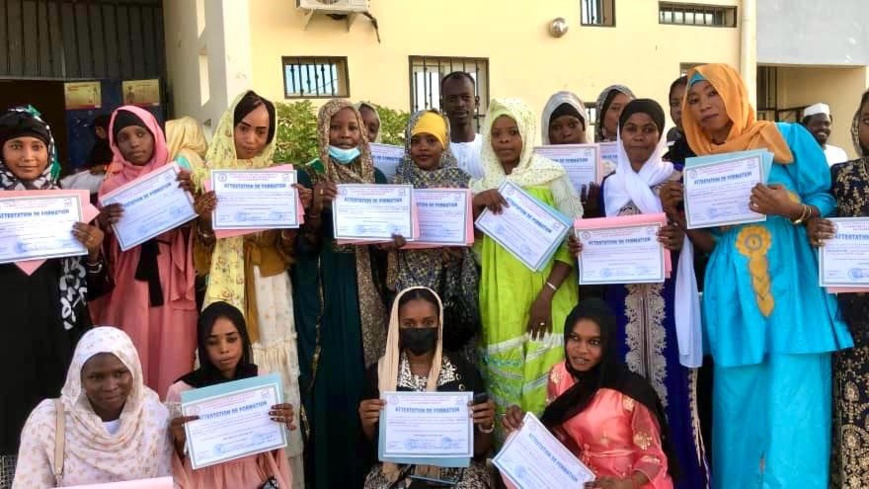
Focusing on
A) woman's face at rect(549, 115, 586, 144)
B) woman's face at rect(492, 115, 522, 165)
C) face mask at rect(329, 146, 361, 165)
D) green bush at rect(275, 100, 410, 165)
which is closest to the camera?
woman's face at rect(492, 115, 522, 165)

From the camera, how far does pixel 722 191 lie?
11.3 ft

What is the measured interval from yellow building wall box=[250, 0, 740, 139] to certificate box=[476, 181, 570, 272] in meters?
6.79

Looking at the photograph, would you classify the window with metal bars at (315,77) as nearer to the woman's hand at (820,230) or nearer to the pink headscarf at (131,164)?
the pink headscarf at (131,164)

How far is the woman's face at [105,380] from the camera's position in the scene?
298 centimetres

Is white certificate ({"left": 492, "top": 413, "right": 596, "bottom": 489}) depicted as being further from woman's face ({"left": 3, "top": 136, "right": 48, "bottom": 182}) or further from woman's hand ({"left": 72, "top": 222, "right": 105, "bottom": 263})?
woman's face ({"left": 3, "top": 136, "right": 48, "bottom": 182})

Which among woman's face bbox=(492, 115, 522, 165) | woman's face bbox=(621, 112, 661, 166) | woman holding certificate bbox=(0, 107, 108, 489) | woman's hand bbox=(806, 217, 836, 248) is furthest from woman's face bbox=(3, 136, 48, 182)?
woman's hand bbox=(806, 217, 836, 248)

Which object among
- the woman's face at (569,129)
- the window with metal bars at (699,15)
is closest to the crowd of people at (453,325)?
the woman's face at (569,129)

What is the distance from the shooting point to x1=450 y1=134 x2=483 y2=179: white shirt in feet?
16.3

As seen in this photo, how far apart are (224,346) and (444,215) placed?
127 cm

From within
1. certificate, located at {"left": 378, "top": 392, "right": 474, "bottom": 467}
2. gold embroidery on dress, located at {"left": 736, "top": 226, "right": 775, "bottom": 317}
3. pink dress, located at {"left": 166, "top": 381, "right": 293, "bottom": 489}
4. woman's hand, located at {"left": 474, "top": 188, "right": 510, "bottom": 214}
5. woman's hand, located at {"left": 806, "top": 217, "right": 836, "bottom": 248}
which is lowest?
pink dress, located at {"left": 166, "top": 381, "right": 293, "bottom": 489}

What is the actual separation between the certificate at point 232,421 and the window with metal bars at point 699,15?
11.1 meters

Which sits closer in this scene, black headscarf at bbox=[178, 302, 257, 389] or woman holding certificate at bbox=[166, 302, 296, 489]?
woman holding certificate at bbox=[166, 302, 296, 489]

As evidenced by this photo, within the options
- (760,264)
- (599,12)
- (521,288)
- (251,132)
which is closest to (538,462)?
(521,288)

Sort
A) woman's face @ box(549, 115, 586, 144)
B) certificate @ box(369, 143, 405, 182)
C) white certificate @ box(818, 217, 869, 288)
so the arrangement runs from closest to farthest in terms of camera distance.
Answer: white certificate @ box(818, 217, 869, 288) → woman's face @ box(549, 115, 586, 144) → certificate @ box(369, 143, 405, 182)
